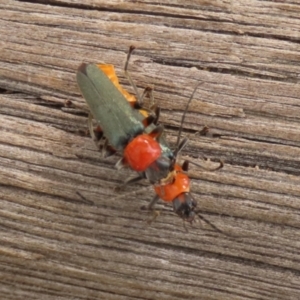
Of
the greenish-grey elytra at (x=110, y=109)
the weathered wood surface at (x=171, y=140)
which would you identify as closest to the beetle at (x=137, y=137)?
the greenish-grey elytra at (x=110, y=109)

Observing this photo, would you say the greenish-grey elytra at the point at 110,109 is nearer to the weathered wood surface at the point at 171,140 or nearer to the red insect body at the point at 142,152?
Answer: the red insect body at the point at 142,152

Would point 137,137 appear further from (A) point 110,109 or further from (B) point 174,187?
(B) point 174,187

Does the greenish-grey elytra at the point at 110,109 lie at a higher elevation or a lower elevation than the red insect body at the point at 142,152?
higher

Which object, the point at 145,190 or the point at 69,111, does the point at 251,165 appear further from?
the point at 69,111

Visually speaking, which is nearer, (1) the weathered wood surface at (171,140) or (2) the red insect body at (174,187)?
(2) the red insect body at (174,187)

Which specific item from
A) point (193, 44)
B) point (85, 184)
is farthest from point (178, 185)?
point (193, 44)

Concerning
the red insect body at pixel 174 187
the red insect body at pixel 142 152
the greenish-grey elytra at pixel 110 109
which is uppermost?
the greenish-grey elytra at pixel 110 109
